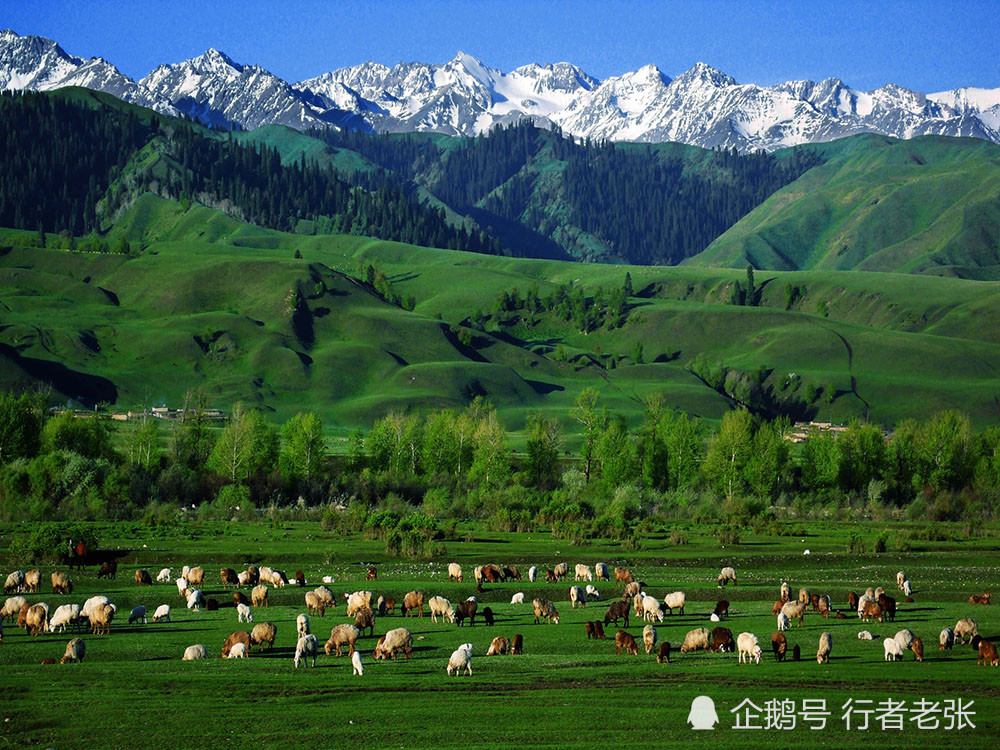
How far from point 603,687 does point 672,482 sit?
99033 millimetres

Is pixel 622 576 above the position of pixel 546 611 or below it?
above

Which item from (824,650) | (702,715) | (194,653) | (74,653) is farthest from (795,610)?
(74,653)

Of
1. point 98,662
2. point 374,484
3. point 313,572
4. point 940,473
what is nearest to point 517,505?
point 374,484

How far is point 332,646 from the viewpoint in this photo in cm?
4066

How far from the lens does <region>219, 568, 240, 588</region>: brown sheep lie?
62.0 m

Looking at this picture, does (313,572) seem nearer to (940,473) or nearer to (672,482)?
(672,482)

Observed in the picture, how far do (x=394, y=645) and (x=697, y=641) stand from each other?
11191 mm

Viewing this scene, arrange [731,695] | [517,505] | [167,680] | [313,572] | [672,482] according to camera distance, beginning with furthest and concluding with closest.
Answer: [672,482]
[517,505]
[313,572]
[167,680]
[731,695]

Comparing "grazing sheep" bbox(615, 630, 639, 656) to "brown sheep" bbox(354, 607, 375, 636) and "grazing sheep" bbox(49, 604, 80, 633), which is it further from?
"grazing sheep" bbox(49, 604, 80, 633)

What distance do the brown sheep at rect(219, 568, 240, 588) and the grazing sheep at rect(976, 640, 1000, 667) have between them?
130 ft

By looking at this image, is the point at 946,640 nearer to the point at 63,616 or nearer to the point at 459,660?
the point at 459,660

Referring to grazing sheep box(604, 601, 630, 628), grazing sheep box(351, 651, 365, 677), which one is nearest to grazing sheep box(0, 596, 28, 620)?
grazing sheep box(351, 651, 365, 677)

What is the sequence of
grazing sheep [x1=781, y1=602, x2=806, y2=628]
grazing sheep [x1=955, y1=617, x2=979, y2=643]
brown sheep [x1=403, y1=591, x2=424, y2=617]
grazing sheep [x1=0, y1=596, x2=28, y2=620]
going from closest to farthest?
grazing sheep [x1=955, y1=617, x2=979, y2=643] → grazing sheep [x1=781, y1=602, x2=806, y2=628] → grazing sheep [x1=0, y1=596, x2=28, y2=620] → brown sheep [x1=403, y1=591, x2=424, y2=617]

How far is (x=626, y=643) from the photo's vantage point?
41.2 meters
